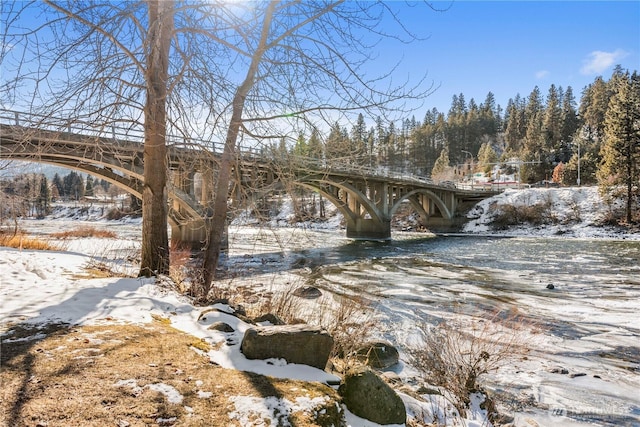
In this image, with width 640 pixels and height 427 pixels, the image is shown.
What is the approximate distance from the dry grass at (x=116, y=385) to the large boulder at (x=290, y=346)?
0.33 m

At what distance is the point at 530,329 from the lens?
21.4 feet

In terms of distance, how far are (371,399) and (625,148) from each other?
41.2m

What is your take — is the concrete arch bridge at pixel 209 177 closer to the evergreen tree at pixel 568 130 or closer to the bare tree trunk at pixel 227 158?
the bare tree trunk at pixel 227 158

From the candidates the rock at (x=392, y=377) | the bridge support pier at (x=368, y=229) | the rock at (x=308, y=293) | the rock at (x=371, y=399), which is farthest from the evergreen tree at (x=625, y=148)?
the rock at (x=371, y=399)

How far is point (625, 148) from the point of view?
3356 centimetres

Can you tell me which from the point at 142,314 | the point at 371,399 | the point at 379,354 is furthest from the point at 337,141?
the point at 371,399

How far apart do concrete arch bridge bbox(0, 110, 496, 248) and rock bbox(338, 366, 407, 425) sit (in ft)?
10.5

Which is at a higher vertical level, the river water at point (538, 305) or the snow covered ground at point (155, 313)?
the snow covered ground at point (155, 313)

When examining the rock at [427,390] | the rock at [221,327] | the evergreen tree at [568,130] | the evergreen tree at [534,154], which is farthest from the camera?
the evergreen tree at [568,130]

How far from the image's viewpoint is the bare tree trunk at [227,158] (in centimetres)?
529

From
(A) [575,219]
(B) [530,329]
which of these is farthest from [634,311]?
(A) [575,219]

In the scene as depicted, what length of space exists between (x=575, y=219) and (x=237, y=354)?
135 feet

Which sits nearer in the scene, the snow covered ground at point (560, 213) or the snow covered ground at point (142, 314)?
the snow covered ground at point (142, 314)

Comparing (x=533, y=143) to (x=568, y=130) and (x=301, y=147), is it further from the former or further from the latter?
(x=301, y=147)
